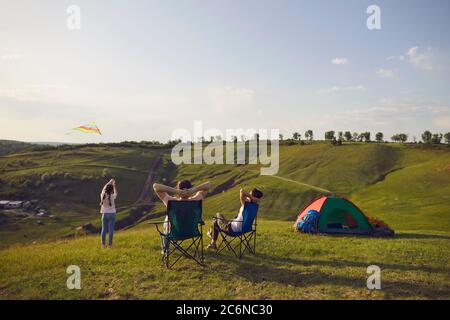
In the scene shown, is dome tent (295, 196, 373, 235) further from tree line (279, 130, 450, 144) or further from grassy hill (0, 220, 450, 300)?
tree line (279, 130, 450, 144)

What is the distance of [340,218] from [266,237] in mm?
5573

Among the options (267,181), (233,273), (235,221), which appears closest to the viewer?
(233,273)

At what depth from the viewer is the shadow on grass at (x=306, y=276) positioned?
883 centimetres

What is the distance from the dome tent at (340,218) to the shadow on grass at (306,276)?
6954 mm

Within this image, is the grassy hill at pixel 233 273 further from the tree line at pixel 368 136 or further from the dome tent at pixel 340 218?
the tree line at pixel 368 136

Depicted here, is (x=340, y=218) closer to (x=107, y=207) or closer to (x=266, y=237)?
(x=266, y=237)

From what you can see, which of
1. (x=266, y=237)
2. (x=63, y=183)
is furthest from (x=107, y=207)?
(x=63, y=183)

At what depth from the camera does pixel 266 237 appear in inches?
612

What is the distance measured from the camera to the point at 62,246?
14023 mm

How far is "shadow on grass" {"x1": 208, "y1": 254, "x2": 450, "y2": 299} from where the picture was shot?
Result: 8.83 meters

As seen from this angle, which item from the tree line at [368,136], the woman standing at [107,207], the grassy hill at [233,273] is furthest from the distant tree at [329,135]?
the woman standing at [107,207]
